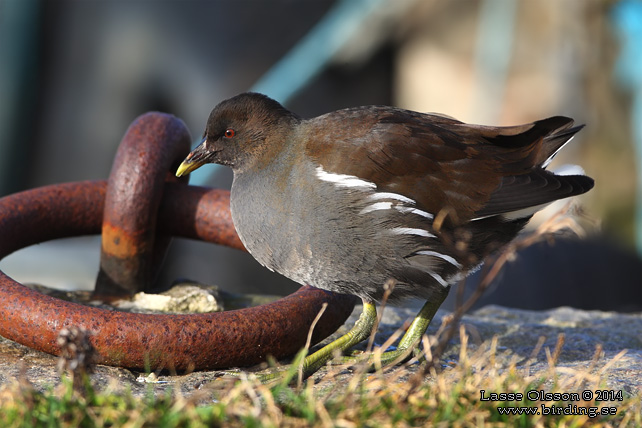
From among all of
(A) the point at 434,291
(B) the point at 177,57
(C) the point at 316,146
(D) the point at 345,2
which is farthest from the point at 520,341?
(D) the point at 345,2

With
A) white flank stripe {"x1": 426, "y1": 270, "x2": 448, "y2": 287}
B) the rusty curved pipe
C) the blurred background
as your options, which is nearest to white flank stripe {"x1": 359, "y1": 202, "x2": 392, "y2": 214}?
white flank stripe {"x1": 426, "y1": 270, "x2": 448, "y2": 287}

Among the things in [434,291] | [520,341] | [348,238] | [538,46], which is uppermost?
[538,46]

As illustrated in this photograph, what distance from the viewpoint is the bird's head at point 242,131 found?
3.74m

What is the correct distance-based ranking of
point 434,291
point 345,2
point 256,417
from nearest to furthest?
point 256,417 < point 434,291 < point 345,2

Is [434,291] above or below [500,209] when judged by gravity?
below

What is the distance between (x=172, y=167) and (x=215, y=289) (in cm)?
71

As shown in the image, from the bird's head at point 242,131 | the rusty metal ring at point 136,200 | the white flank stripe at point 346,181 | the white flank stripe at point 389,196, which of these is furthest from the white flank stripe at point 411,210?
the rusty metal ring at point 136,200

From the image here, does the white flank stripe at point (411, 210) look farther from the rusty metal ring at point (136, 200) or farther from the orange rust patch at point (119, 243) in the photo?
the orange rust patch at point (119, 243)

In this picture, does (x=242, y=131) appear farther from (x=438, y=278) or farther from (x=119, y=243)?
(x=438, y=278)

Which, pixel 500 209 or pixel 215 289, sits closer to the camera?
pixel 500 209

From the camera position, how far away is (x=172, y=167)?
420 cm

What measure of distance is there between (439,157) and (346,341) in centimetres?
96

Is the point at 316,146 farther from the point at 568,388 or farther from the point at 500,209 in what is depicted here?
the point at 568,388

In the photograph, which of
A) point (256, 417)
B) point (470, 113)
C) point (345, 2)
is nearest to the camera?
point (256, 417)
